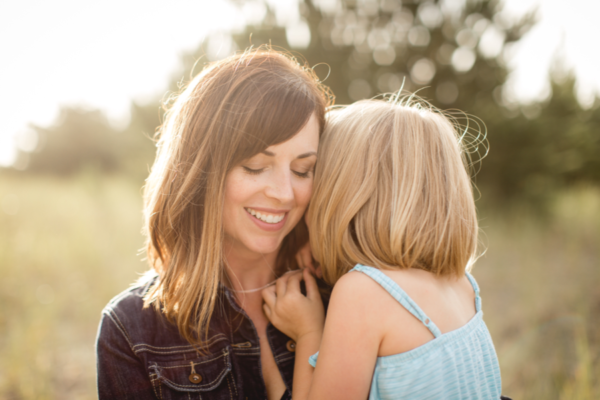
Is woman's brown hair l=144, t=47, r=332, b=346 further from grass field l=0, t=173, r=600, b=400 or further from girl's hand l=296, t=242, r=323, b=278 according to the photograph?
grass field l=0, t=173, r=600, b=400

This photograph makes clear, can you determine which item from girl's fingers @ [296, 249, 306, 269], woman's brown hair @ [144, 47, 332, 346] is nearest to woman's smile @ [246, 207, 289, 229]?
woman's brown hair @ [144, 47, 332, 346]

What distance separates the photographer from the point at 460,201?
5.23 ft

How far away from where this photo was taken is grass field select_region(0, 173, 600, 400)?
10.6ft

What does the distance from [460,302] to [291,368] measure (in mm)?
825

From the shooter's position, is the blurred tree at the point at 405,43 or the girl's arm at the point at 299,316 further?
the blurred tree at the point at 405,43

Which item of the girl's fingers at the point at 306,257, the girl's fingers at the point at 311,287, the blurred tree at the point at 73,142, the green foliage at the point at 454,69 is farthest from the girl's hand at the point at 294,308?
the blurred tree at the point at 73,142

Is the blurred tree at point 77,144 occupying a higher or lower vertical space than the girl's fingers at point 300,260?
higher

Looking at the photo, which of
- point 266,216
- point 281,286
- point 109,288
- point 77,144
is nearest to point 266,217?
point 266,216

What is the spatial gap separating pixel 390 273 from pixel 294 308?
0.48 m

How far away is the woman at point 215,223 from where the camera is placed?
1534 millimetres

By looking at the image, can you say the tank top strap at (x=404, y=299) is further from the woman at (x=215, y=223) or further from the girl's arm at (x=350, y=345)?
the woman at (x=215, y=223)

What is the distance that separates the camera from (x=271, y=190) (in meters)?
1.56

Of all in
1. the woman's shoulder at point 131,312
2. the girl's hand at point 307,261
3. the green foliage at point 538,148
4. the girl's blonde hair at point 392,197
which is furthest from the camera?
the green foliage at point 538,148

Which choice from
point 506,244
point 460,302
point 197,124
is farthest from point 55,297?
point 506,244
